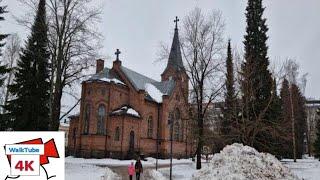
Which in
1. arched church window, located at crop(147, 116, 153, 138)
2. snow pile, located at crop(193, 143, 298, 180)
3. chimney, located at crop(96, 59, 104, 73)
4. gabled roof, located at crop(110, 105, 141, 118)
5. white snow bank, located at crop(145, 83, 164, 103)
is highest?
chimney, located at crop(96, 59, 104, 73)

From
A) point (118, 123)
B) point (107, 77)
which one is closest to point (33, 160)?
point (118, 123)

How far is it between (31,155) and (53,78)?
23.0 metres

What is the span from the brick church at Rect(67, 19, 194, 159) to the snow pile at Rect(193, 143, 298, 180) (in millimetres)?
24135

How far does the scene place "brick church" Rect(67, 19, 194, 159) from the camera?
4384cm

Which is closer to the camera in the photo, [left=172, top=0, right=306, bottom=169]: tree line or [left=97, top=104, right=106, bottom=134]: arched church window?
[left=172, top=0, right=306, bottom=169]: tree line

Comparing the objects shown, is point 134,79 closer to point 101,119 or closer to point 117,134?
point 101,119

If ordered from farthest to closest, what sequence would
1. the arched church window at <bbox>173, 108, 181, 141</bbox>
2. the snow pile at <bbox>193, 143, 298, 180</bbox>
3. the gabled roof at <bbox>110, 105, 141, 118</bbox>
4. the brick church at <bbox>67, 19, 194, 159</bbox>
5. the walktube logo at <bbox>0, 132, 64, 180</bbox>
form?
the arched church window at <bbox>173, 108, 181, 141</bbox> < the gabled roof at <bbox>110, 105, 141, 118</bbox> < the brick church at <bbox>67, 19, 194, 159</bbox> < the snow pile at <bbox>193, 143, 298, 180</bbox> < the walktube logo at <bbox>0, 132, 64, 180</bbox>

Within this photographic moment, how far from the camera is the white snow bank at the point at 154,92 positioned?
5247 centimetres

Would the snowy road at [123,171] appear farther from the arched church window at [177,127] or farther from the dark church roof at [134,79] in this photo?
the arched church window at [177,127]

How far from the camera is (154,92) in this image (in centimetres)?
5406

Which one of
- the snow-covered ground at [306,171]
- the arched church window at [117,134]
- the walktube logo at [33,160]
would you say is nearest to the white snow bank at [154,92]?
the arched church window at [117,134]

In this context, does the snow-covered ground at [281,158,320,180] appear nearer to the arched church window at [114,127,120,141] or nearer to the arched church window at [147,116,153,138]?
the arched church window at [114,127,120,141]

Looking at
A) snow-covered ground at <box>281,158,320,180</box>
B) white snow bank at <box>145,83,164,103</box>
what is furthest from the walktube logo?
white snow bank at <box>145,83,164,103</box>

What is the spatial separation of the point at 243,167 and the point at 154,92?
40181 mm
